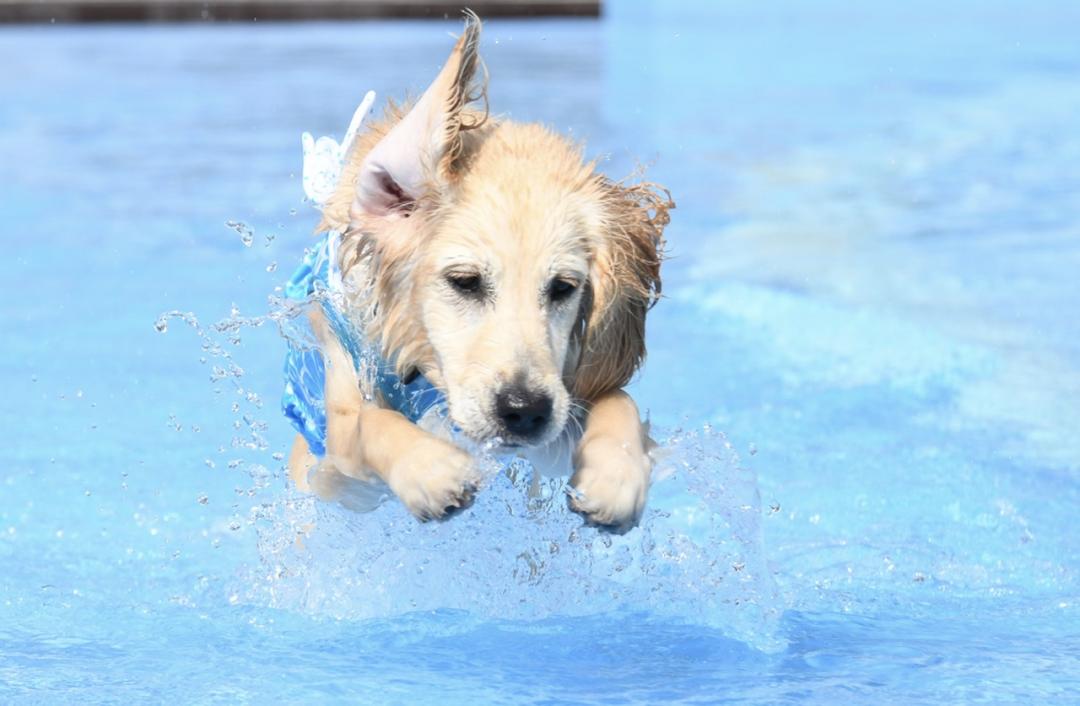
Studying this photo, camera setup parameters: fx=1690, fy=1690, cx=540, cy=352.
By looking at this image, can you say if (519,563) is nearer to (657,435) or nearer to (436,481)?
(657,435)

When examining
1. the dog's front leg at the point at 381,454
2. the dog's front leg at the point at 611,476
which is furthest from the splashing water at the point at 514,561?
the dog's front leg at the point at 611,476

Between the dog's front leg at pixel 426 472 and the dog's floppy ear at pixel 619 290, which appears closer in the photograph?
the dog's front leg at pixel 426 472

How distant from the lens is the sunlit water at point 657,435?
165 inches

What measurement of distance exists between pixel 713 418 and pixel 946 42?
45.8ft

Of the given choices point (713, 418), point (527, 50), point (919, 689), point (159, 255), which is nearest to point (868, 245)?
point (713, 418)

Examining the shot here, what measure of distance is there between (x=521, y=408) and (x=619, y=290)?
1.48 feet

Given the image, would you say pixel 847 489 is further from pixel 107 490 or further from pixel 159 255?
pixel 159 255

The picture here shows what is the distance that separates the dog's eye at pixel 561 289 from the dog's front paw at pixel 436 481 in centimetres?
41

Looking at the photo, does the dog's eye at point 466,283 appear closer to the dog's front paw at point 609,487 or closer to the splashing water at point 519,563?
the dog's front paw at point 609,487

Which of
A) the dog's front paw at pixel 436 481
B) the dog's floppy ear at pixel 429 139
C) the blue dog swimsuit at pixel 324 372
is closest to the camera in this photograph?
the dog's front paw at pixel 436 481

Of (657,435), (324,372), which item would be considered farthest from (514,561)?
(324,372)

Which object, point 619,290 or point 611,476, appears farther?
point 619,290

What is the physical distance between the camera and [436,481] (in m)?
3.51

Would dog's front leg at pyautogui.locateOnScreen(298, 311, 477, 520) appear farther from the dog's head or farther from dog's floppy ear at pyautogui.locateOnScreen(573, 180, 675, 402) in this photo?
dog's floppy ear at pyautogui.locateOnScreen(573, 180, 675, 402)
